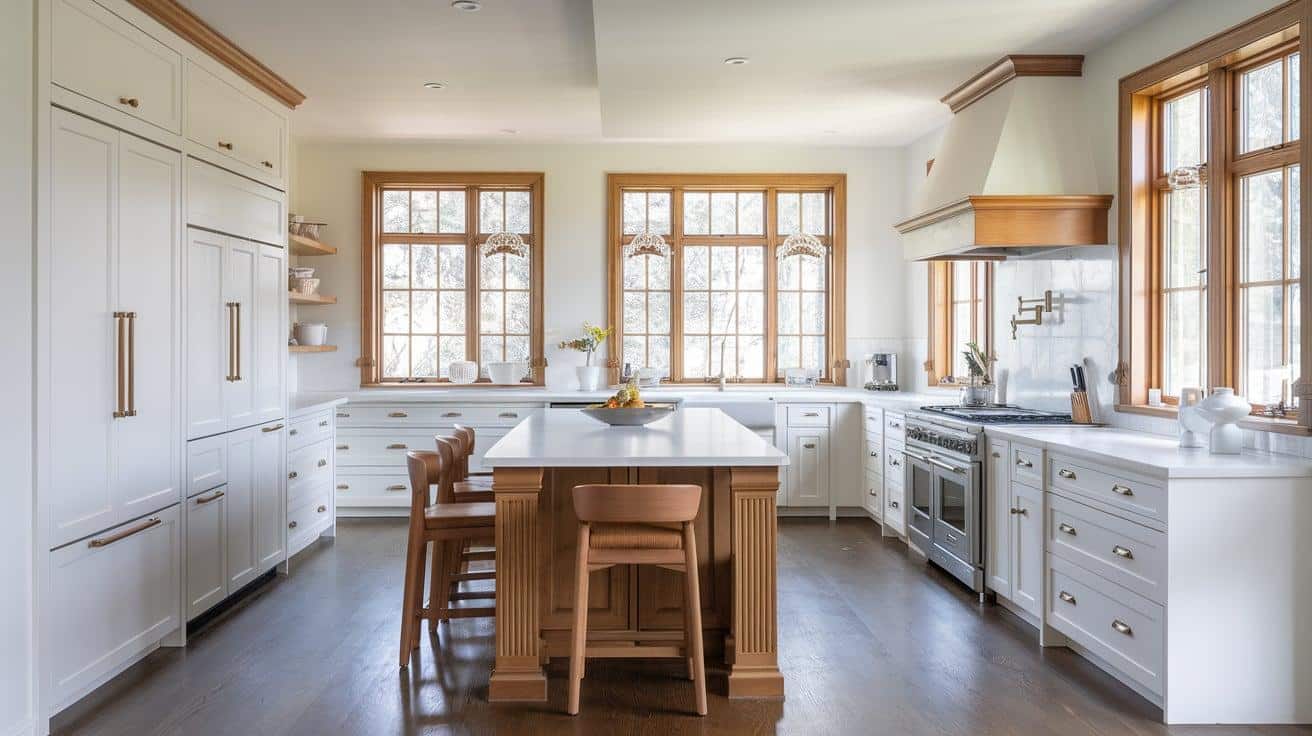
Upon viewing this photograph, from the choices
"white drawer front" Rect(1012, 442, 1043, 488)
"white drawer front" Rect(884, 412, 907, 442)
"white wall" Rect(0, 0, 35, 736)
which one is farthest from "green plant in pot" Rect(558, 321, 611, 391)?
"white wall" Rect(0, 0, 35, 736)

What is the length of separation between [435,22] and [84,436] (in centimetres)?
242

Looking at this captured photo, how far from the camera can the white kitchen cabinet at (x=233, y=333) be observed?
3975 mm

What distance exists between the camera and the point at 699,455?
3.13m

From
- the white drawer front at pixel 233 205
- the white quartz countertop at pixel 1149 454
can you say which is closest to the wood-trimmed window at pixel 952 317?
the white quartz countertop at pixel 1149 454

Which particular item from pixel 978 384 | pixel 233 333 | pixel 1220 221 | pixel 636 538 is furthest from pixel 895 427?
pixel 233 333

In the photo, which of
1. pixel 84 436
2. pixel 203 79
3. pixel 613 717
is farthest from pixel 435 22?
pixel 613 717

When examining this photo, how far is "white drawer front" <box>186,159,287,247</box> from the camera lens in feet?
13.0

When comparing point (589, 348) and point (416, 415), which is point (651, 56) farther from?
point (416, 415)

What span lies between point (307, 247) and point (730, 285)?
321cm

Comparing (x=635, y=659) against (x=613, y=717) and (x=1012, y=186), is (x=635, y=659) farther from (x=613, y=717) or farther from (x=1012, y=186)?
(x=1012, y=186)

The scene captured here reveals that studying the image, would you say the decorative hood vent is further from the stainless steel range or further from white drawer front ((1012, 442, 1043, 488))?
white drawer front ((1012, 442, 1043, 488))

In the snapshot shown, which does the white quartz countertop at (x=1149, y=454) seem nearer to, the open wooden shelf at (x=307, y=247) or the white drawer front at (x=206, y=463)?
the white drawer front at (x=206, y=463)

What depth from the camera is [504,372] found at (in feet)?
22.9

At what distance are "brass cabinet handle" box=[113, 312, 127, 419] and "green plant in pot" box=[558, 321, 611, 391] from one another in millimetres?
3801
